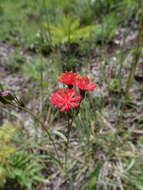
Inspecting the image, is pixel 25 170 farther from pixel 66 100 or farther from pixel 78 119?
pixel 66 100

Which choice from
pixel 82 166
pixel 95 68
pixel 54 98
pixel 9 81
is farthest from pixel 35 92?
pixel 54 98

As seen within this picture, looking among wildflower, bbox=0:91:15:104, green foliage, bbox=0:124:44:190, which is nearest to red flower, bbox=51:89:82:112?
wildflower, bbox=0:91:15:104

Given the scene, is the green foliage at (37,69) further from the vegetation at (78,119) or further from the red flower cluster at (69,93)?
the red flower cluster at (69,93)

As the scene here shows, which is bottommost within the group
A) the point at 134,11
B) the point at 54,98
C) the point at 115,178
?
the point at 115,178

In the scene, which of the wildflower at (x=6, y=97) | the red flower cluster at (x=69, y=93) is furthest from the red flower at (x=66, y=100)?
the wildflower at (x=6, y=97)

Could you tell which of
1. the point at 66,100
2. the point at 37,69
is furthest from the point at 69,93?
the point at 37,69

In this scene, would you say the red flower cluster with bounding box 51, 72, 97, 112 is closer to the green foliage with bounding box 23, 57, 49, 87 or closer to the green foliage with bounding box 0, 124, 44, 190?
the green foliage with bounding box 0, 124, 44, 190

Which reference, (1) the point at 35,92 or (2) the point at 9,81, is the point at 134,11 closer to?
(1) the point at 35,92
